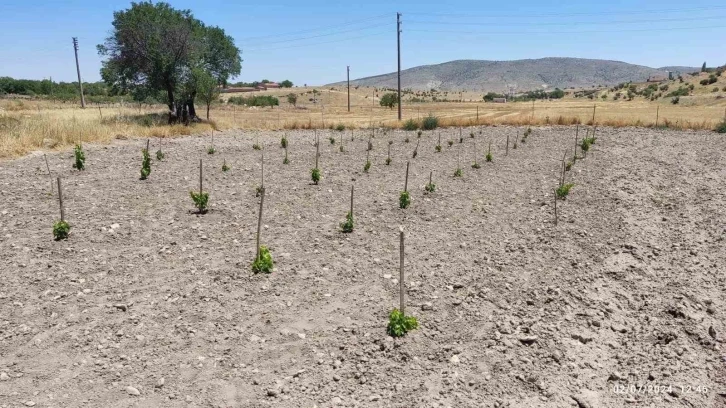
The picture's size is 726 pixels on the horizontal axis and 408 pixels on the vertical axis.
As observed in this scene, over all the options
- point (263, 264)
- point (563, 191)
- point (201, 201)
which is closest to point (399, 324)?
point (263, 264)

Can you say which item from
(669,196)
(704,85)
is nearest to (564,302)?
(669,196)

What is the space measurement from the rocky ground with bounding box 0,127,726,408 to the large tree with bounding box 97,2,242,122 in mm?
16582

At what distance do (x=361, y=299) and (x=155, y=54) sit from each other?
24.9m

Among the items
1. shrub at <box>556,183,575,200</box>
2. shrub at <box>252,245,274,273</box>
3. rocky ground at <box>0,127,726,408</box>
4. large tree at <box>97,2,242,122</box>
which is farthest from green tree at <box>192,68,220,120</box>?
shrub at <box>252,245,274,273</box>

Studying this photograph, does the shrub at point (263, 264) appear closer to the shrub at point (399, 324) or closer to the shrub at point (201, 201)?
the shrub at point (399, 324)

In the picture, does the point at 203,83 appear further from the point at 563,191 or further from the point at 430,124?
the point at 563,191

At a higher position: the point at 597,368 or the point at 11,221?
the point at 11,221

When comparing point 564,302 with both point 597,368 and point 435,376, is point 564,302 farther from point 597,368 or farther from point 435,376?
point 435,376

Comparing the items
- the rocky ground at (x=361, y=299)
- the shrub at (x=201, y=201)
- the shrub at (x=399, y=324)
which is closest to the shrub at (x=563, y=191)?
the rocky ground at (x=361, y=299)

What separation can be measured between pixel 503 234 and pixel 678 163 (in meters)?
11.3

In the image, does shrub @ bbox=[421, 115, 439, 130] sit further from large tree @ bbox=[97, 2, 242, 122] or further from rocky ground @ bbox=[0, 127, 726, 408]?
rocky ground @ bbox=[0, 127, 726, 408]

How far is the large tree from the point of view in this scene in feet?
88.4

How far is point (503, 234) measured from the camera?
9.15 meters

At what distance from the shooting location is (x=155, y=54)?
1051 inches
